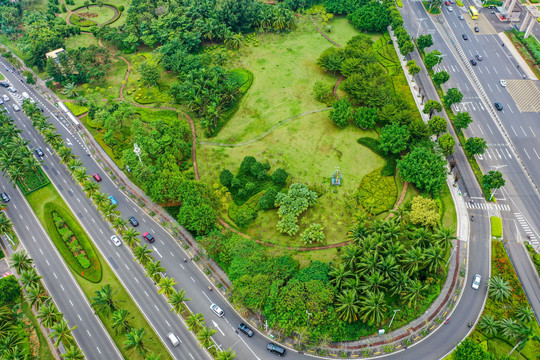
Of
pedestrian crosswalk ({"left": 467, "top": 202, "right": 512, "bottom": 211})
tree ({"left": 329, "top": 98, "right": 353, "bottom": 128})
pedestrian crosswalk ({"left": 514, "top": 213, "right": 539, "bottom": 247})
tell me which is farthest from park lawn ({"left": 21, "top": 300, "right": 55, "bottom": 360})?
pedestrian crosswalk ({"left": 514, "top": 213, "right": 539, "bottom": 247})

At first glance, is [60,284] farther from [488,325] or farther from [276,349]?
[488,325]

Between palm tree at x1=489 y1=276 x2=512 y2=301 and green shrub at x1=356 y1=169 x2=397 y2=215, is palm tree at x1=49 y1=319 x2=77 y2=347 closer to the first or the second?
green shrub at x1=356 y1=169 x2=397 y2=215

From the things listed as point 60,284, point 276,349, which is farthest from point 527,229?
point 60,284

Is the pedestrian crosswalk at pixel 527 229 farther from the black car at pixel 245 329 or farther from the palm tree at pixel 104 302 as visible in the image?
the palm tree at pixel 104 302

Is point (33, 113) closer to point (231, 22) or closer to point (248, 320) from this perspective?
point (231, 22)

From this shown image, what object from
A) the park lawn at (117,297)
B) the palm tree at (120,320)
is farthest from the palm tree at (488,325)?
the palm tree at (120,320)
